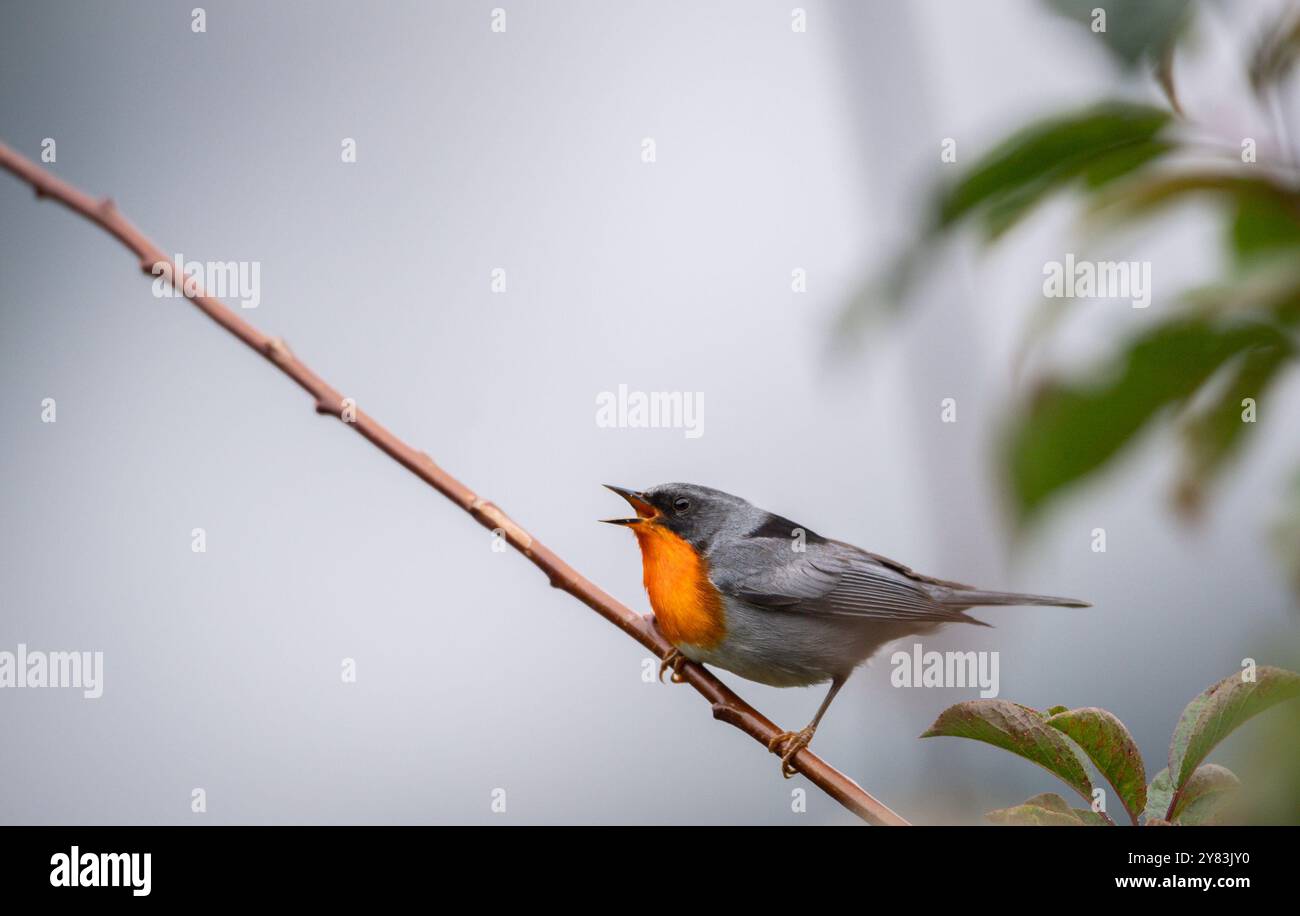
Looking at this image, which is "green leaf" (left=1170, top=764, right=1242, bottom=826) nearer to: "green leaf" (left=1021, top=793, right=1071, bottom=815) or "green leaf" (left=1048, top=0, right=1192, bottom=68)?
"green leaf" (left=1021, top=793, right=1071, bottom=815)

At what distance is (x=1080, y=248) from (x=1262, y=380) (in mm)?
135

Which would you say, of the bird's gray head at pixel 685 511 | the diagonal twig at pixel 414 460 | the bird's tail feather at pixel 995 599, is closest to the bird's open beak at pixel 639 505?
the bird's gray head at pixel 685 511

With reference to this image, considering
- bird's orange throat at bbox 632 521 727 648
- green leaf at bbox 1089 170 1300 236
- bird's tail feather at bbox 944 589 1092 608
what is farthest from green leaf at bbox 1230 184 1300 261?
bird's orange throat at bbox 632 521 727 648

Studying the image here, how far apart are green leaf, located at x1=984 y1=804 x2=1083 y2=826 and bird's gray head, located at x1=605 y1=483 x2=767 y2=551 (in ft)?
2.35

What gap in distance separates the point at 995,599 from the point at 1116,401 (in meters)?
1.05

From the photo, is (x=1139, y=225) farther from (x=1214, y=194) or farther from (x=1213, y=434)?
(x=1213, y=434)

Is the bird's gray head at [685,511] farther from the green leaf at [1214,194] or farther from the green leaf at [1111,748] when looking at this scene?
the green leaf at [1214,194]

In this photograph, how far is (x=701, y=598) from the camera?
5.21 ft

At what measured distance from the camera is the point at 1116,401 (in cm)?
55

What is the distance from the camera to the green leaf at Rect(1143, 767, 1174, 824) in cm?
103

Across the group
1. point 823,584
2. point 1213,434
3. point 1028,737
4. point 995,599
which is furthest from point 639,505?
point 1213,434
